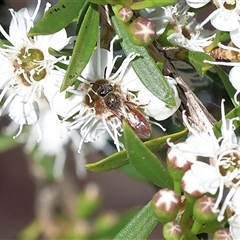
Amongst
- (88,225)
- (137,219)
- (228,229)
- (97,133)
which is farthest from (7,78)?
(88,225)

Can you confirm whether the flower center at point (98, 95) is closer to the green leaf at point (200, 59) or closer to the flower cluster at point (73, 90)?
the flower cluster at point (73, 90)

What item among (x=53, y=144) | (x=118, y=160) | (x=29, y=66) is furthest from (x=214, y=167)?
(x=53, y=144)

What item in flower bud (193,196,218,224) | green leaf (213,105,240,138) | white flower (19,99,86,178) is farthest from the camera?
white flower (19,99,86,178)

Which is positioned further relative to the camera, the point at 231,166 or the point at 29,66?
the point at 29,66

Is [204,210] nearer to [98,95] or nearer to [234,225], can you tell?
[234,225]

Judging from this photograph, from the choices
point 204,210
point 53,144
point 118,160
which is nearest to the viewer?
point 204,210

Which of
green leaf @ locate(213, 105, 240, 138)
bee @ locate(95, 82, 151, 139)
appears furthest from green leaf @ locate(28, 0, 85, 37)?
green leaf @ locate(213, 105, 240, 138)

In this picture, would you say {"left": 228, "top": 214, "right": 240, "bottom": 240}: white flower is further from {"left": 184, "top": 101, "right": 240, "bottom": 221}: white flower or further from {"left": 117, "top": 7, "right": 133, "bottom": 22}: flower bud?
A: {"left": 117, "top": 7, "right": 133, "bottom": 22}: flower bud
